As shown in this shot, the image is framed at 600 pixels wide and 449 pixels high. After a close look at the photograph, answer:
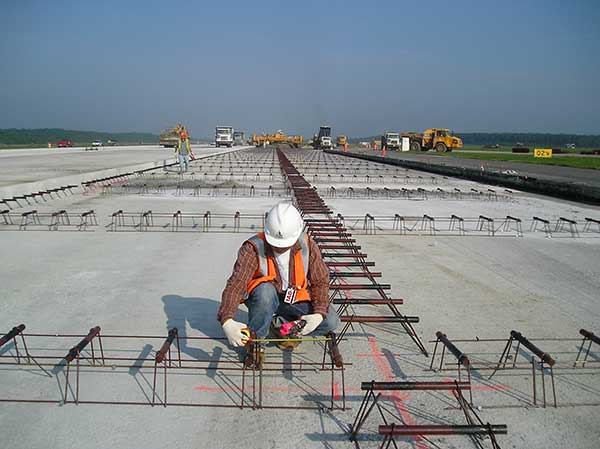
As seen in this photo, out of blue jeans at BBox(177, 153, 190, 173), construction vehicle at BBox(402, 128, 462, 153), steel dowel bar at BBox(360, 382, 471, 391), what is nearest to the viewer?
steel dowel bar at BBox(360, 382, 471, 391)

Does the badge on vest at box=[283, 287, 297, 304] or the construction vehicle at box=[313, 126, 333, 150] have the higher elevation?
the construction vehicle at box=[313, 126, 333, 150]

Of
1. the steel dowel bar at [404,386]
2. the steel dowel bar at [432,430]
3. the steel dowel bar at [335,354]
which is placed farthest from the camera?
the steel dowel bar at [335,354]

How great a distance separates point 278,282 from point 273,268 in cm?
14

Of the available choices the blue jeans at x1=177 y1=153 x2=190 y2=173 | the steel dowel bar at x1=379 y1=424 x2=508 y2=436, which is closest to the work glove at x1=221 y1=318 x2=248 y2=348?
the steel dowel bar at x1=379 y1=424 x2=508 y2=436

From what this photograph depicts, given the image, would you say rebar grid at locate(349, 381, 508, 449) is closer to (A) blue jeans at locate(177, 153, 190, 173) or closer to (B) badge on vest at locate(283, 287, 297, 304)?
(B) badge on vest at locate(283, 287, 297, 304)

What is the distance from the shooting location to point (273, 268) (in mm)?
4055

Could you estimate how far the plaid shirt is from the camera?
12.6 feet

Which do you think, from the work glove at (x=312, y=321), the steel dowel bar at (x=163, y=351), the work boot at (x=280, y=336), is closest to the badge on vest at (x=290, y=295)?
the work glove at (x=312, y=321)

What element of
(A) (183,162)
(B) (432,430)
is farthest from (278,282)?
(A) (183,162)

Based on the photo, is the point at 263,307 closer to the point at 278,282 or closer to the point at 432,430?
the point at 278,282

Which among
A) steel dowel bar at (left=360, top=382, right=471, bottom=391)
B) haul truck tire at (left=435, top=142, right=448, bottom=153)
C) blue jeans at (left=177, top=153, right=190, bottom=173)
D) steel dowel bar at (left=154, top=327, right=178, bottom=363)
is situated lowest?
steel dowel bar at (left=360, top=382, right=471, bottom=391)

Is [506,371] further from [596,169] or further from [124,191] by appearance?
[596,169]

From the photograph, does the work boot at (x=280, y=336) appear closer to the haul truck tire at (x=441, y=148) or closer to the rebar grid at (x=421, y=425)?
the rebar grid at (x=421, y=425)

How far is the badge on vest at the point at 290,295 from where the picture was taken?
4.08 metres
